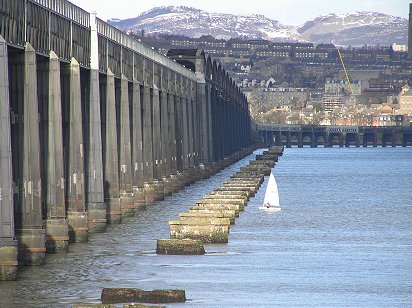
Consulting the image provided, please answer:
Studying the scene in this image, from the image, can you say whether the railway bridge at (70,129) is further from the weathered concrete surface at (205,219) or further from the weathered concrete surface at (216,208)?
the weathered concrete surface at (205,219)

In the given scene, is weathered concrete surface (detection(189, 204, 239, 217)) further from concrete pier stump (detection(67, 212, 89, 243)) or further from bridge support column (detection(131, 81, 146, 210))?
concrete pier stump (detection(67, 212, 89, 243))

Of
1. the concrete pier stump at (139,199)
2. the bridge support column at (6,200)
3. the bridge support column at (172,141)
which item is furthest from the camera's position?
the bridge support column at (172,141)

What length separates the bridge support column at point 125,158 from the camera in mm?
87250

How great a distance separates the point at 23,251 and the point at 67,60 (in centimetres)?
1586

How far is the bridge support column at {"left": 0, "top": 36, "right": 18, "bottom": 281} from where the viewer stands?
4953 cm

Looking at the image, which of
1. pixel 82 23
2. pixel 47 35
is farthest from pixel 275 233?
pixel 47 35

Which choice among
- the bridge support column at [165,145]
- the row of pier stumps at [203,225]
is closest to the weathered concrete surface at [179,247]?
the row of pier stumps at [203,225]

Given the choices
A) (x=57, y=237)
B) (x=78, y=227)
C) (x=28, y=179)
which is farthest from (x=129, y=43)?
(x=28, y=179)

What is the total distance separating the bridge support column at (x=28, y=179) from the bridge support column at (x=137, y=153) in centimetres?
3806

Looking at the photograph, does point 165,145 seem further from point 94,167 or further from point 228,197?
point 94,167

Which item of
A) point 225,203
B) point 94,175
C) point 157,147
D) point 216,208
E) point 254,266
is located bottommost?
point 254,266

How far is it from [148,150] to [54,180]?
42442mm

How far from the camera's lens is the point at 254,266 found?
194ft

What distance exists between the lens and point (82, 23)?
75062mm
